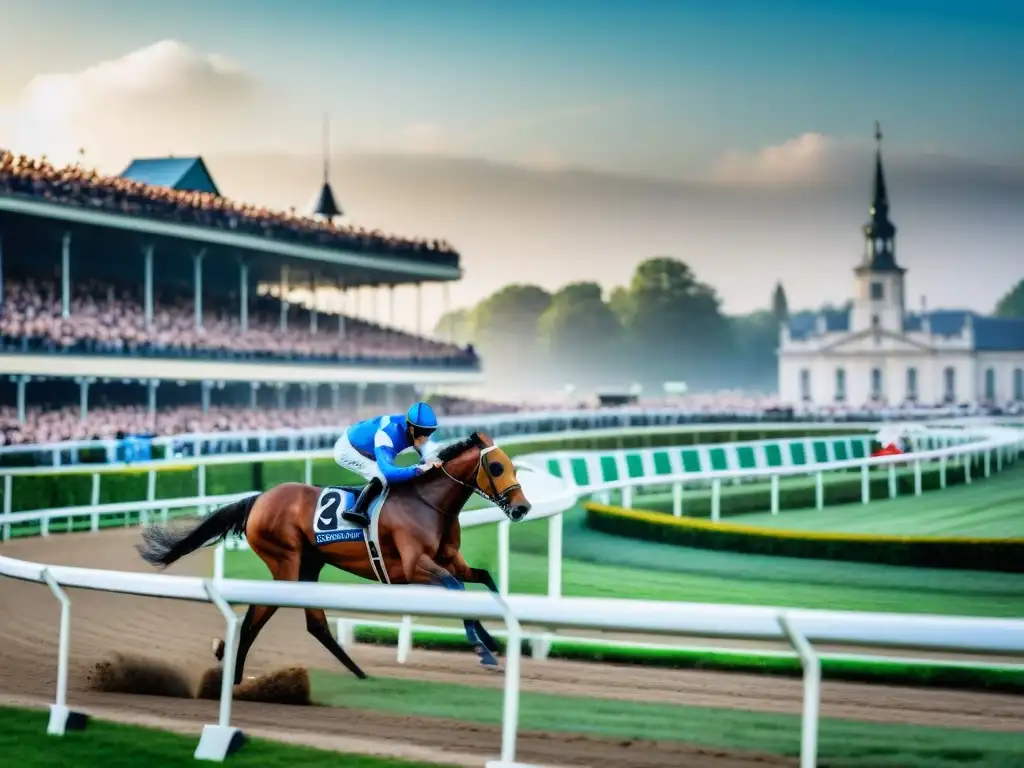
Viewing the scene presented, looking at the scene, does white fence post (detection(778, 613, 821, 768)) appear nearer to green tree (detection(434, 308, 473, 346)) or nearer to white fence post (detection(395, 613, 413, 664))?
white fence post (detection(395, 613, 413, 664))

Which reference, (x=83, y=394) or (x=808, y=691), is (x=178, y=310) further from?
(x=808, y=691)

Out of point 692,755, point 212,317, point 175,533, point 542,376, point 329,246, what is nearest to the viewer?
point 692,755

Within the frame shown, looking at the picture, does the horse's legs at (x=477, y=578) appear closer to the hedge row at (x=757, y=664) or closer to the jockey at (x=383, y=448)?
the jockey at (x=383, y=448)

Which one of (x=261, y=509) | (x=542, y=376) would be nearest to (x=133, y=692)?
(x=261, y=509)

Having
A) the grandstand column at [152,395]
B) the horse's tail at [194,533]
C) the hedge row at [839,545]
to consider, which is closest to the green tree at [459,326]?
the grandstand column at [152,395]

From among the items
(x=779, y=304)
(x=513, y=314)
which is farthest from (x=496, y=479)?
(x=779, y=304)

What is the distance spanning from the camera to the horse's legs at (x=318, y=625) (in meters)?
5.18

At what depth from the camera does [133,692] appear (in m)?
5.06

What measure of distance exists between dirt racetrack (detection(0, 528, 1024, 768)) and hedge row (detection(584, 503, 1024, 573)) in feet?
→ 13.0

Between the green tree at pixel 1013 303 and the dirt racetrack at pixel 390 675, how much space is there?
91759mm

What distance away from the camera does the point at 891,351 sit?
65.8 meters

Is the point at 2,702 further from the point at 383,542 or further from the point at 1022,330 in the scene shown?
the point at 1022,330

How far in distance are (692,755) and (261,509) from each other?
2253 mm

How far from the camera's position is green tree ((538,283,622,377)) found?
8431 centimetres
